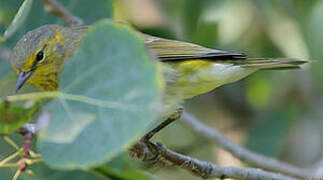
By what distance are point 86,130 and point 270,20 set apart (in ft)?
12.4

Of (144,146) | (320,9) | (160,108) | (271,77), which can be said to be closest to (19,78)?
(144,146)

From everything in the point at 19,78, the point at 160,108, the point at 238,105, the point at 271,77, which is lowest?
the point at 238,105

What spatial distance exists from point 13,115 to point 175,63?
5.62 ft

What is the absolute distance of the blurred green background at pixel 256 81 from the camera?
4.69m

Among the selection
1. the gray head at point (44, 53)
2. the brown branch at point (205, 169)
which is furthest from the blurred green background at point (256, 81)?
the brown branch at point (205, 169)

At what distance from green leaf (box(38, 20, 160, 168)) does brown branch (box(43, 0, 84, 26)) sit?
1.76 meters

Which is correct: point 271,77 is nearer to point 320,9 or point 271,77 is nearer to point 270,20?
point 270,20

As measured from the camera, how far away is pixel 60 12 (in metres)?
3.58

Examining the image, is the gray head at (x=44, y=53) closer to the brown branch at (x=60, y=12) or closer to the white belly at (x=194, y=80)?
the brown branch at (x=60, y=12)

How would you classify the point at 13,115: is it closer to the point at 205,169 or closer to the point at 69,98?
the point at 69,98

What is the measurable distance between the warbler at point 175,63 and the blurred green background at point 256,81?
0.92 meters

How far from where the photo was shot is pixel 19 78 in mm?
3193

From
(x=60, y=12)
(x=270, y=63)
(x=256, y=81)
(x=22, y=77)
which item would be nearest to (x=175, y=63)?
(x=270, y=63)

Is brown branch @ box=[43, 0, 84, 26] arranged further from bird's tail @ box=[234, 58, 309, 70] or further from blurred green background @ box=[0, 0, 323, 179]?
bird's tail @ box=[234, 58, 309, 70]
